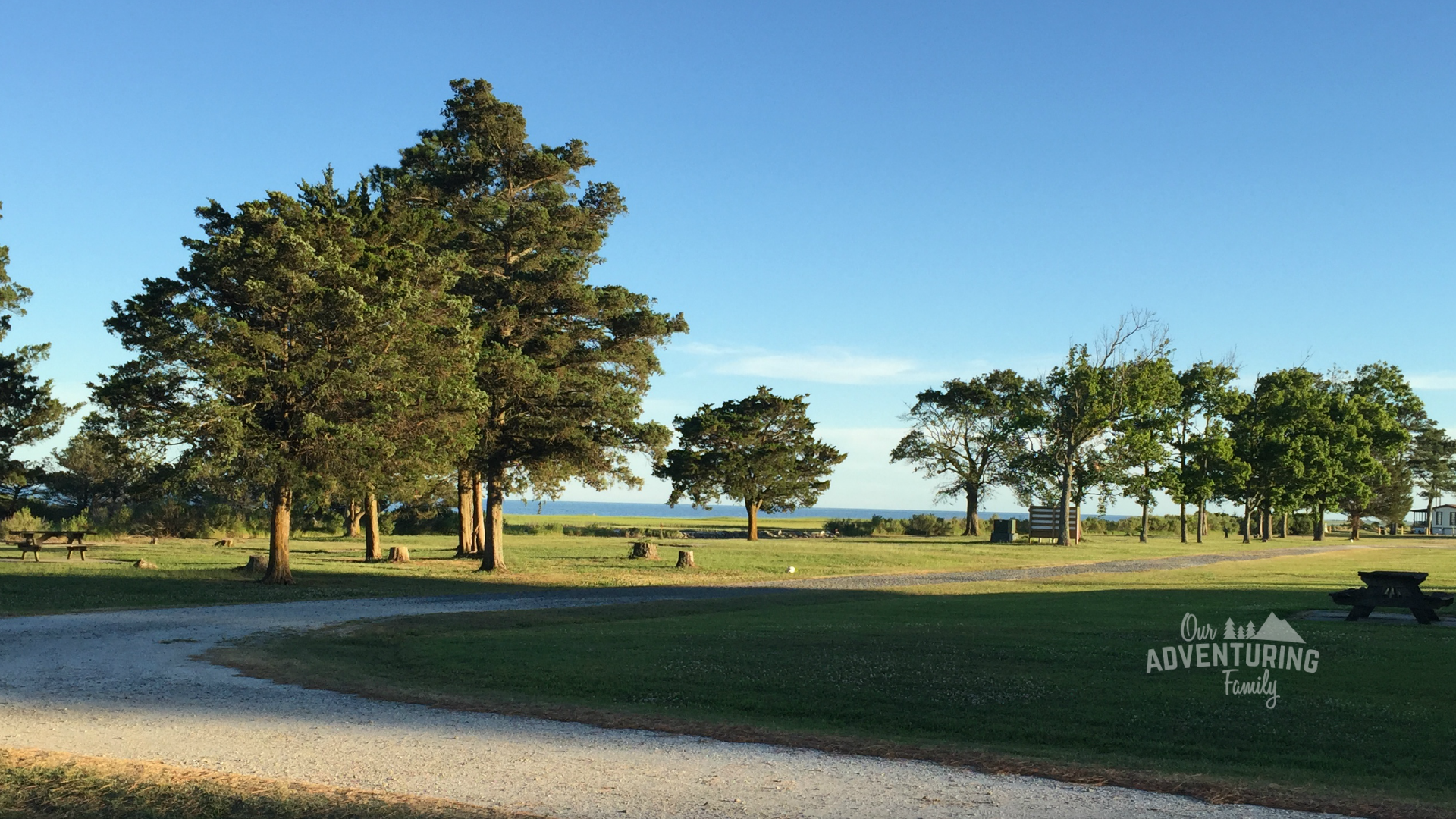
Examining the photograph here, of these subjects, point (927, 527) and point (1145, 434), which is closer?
point (1145, 434)

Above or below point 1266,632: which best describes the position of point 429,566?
below

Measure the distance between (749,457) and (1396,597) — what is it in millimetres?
54222

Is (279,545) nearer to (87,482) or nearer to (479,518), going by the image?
(479,518)

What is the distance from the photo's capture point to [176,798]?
6852mm

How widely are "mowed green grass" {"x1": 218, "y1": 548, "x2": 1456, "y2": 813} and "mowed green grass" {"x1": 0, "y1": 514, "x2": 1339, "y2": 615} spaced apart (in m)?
7.98

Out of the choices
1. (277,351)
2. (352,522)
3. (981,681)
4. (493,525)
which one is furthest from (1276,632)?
(352,522)

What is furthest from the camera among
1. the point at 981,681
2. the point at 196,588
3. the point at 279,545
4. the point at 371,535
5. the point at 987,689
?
the point at 371,535

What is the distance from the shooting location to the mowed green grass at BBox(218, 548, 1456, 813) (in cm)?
883

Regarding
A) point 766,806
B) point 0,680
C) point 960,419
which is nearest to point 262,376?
point 0,680

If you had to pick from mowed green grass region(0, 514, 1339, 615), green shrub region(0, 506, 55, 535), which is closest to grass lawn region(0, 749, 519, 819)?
mowed green grass region(0, 514, 1339, 615)

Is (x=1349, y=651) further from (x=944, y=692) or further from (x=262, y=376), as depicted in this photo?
(x=262, y=376)

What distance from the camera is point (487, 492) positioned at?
33688 millimetres

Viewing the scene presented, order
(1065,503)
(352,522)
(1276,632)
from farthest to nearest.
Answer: (1065,503)
(352,522)
(1276,632)

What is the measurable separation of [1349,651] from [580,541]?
43660mm
